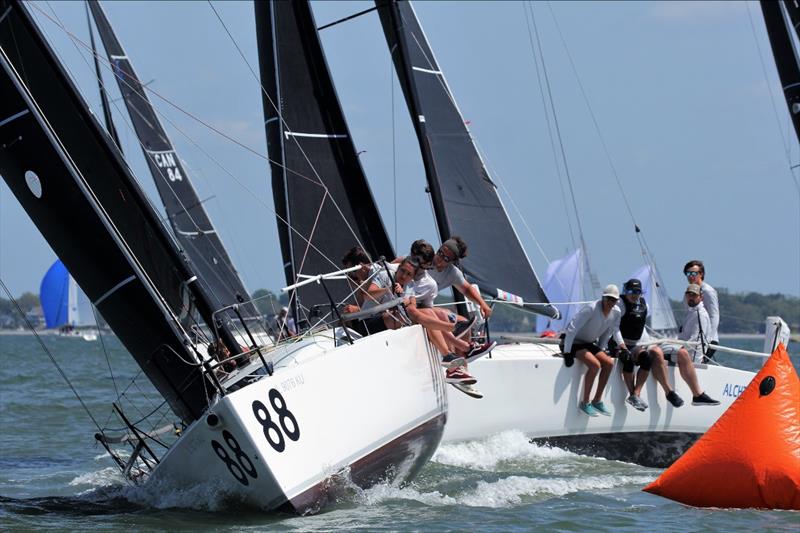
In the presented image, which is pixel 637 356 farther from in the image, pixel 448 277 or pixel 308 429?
pixel 308 429

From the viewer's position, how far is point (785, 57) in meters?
14.8

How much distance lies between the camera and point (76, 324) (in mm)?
64375

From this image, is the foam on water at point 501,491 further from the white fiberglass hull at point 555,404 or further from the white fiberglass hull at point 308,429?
the white fiberglass hull at point 555,404

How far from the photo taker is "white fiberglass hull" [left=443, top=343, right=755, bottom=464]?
10.8m

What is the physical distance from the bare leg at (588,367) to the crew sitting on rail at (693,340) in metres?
0.95

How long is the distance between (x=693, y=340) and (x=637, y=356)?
848 mm

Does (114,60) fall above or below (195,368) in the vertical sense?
above

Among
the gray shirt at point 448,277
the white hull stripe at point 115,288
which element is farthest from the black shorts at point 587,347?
the white hull stripe at point 115,288

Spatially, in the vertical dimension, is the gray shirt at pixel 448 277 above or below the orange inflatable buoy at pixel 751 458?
above

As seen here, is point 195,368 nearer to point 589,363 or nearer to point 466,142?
point 589,363

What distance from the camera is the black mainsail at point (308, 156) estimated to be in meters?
12.5

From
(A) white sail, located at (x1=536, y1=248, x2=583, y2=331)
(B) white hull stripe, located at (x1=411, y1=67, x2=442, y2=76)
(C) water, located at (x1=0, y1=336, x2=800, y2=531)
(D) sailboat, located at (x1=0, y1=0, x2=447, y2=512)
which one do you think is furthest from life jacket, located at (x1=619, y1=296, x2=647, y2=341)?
(A) white sail, located at (x1=536, y1=248, x2=583, y2=331)

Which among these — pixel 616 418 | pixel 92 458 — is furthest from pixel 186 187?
pixel 616 418

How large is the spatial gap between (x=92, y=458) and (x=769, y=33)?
8915 mm
